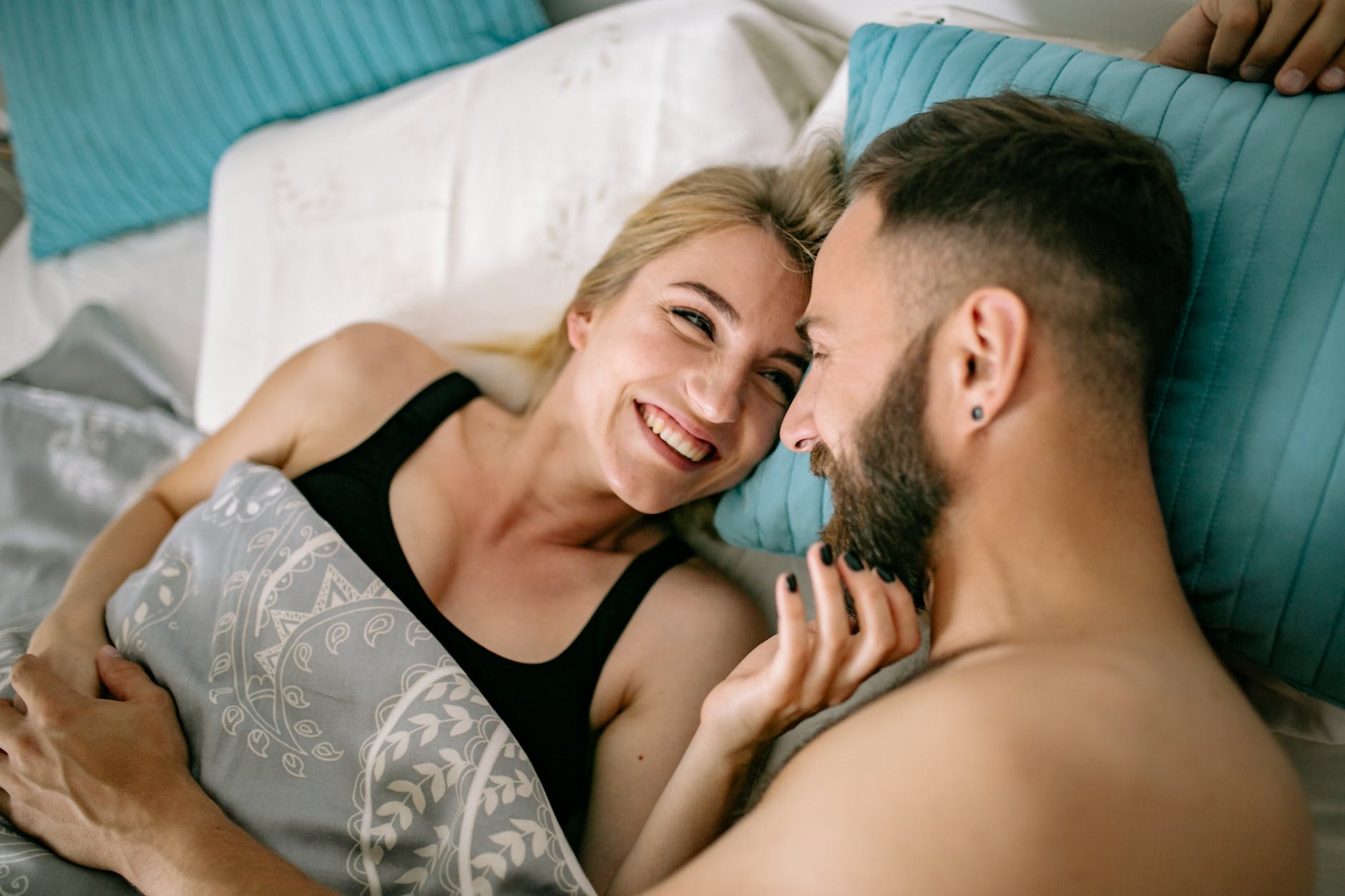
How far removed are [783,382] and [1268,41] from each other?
→ 2.03ft

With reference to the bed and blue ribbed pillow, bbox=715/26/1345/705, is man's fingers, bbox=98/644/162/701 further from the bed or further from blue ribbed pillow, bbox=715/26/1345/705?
blue ribbed pillow, bbox=715/26/1345/705

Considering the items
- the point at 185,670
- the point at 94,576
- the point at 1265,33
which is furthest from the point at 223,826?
the point at 1265,33

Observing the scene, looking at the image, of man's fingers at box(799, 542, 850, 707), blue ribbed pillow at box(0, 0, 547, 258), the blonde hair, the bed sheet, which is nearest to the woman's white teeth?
the blonde hair

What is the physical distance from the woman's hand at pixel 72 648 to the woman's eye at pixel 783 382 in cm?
92

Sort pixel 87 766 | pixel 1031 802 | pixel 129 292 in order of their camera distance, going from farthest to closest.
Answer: pixel 129 292
pixel 87 766
pixel 1031 802

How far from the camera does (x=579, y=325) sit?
1.37m

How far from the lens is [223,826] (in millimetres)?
920

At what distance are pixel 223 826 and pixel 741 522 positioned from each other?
28.0 inches

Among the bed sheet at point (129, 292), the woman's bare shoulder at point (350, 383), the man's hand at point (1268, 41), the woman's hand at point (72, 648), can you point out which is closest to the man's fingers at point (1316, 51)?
the man's hand at point (1268, 41)

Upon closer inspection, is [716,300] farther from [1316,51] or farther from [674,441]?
[1316,51]

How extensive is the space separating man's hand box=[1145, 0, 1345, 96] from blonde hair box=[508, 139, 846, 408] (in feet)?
1.33

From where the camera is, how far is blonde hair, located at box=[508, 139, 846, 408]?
1188mm

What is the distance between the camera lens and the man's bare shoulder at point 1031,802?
55 centimetres

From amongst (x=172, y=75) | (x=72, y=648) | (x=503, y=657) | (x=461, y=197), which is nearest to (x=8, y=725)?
(x=72, y=648)
